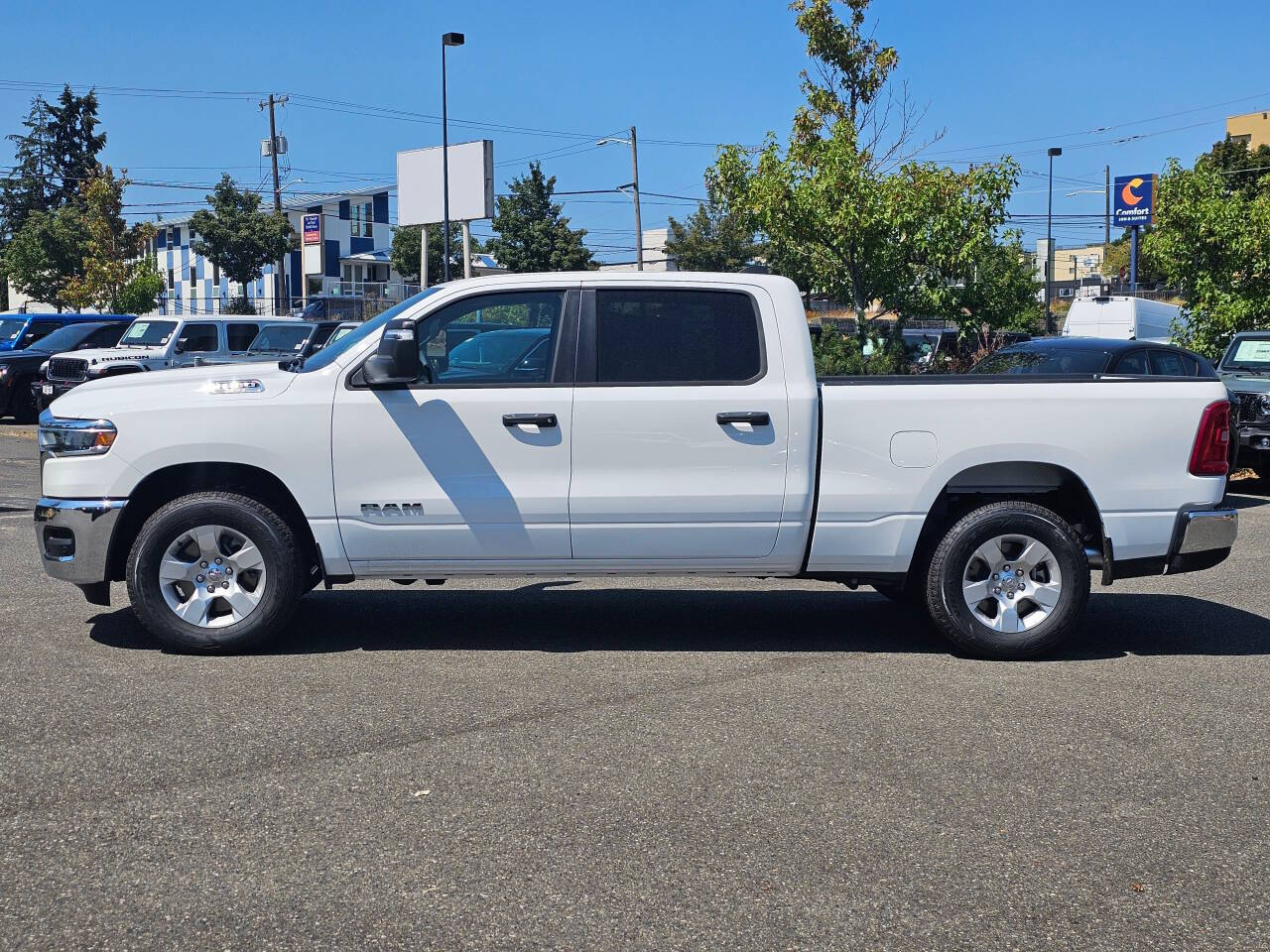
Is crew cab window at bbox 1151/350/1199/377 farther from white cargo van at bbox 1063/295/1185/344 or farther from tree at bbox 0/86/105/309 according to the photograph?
tree at bbox 0/86/105/309

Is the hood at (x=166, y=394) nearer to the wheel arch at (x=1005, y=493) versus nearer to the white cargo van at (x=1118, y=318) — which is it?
the wheel arch at (x=1005, y=493)

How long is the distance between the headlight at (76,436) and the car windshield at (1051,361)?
9.93 metres

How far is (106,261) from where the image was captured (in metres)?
60.6

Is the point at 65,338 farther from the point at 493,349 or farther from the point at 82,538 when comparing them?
the point at 493,349

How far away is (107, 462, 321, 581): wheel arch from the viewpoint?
707 centimetres

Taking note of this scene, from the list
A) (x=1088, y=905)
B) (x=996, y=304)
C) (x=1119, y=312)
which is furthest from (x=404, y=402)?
(x=1119, y=312)

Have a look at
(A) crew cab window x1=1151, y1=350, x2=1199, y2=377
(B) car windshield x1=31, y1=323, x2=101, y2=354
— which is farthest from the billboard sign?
(B) car windshield x1=31, y1=323, x2=101, y2=354

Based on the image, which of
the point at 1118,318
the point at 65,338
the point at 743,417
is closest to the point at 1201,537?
the point at 743,417

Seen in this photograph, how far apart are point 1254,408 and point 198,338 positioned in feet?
52.5

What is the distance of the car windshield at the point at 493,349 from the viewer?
7.00 metres

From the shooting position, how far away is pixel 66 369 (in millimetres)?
22250

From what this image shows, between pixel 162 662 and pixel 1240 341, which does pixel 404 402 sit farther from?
pixel 1240 341

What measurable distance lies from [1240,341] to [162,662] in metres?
14.1

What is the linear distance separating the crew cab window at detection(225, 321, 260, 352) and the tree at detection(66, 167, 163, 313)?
3810cm
